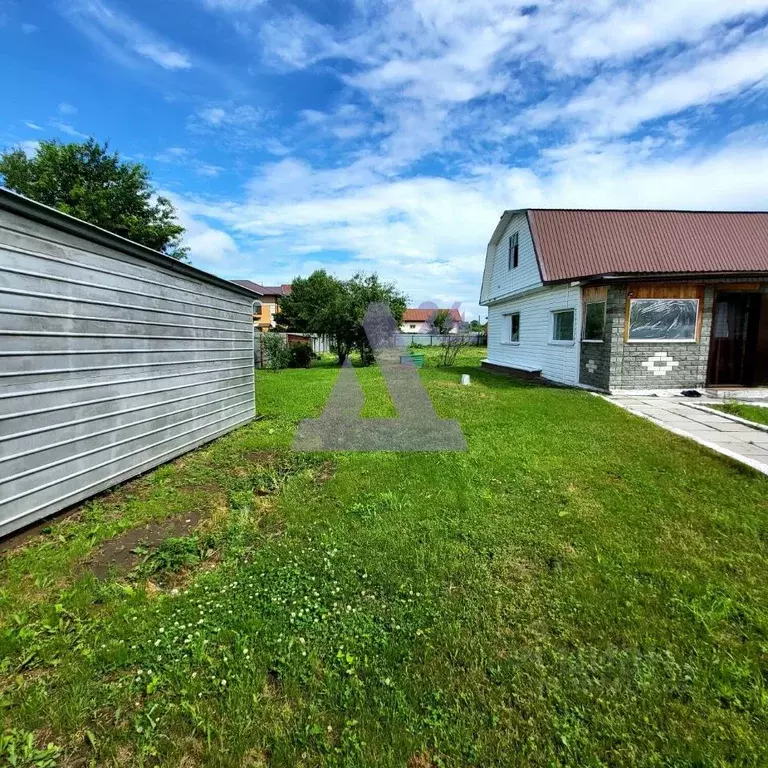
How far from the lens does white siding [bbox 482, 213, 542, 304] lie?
12.0m

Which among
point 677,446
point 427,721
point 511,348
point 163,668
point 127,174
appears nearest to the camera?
point 427,721

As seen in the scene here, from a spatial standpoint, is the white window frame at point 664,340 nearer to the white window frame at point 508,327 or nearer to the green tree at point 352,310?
the white window frame at point 508,327

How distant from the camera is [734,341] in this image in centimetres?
848

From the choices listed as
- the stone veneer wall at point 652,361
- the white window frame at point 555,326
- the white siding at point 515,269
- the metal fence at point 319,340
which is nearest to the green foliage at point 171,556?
the stone veneer wall at point 652,361

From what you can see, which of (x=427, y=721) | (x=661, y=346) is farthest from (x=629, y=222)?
(x=427, y=721)

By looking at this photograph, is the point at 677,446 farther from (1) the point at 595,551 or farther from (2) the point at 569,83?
(2) the point at 569,83


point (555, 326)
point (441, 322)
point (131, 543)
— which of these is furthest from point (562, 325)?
point (441, 322)

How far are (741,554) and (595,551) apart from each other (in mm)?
956

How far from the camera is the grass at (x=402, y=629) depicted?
1.44m

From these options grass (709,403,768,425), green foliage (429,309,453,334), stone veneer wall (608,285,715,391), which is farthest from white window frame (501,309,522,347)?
green foliage (429,309,453,334)

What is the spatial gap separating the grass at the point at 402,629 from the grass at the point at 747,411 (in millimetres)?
3363

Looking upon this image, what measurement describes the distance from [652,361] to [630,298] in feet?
4.75

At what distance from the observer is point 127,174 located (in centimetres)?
2233

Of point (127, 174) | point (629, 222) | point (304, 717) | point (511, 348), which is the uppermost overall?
point (127, 174)
